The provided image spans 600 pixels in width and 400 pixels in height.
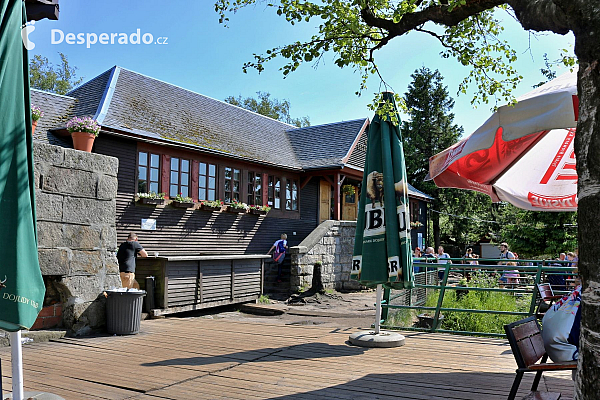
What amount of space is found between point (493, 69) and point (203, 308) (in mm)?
8062

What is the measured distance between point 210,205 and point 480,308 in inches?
355

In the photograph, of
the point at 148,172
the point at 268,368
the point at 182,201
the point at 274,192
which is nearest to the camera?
the point at 268,368

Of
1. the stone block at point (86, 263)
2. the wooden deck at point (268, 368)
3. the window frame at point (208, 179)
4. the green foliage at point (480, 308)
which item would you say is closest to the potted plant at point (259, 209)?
the window frame at point (208, 179)

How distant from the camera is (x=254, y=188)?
57.2 feet

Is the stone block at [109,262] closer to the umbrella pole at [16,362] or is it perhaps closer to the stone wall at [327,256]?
the umbrella pole at [16,362]

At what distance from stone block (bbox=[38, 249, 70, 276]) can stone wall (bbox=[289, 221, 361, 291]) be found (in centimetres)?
889

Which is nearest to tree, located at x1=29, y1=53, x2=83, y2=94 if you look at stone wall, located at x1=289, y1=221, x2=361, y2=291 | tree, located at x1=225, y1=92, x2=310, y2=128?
tree, located at x1=225, y1=92, x2=310, y2=128

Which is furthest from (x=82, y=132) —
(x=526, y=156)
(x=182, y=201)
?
(x=526, y=156)

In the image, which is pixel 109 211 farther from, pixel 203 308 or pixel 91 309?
pixel 203 308

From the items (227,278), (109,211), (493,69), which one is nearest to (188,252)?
(227,278)

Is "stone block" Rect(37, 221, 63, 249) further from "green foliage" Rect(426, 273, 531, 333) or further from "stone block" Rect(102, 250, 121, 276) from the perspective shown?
"green foliage" Rect(426, 273, 531, 333)

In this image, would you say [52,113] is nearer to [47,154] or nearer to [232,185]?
[232,185]

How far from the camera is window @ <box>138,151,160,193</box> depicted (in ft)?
44.8

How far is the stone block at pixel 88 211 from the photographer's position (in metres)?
6.65
